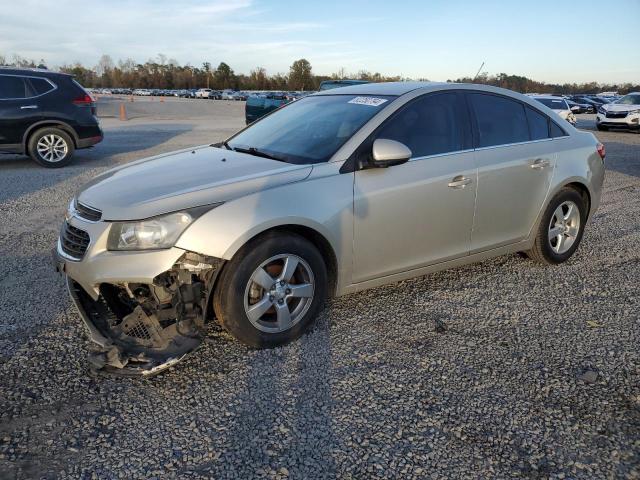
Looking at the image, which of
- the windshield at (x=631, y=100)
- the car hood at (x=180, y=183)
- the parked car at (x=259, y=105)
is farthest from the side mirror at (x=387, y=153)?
the windshield at (x=631, y=100)

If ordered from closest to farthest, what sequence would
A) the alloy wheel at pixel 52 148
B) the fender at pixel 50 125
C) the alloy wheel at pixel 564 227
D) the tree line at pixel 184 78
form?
the alloy wheel at pixel 564 227 < the fender at pixel 50 125 < the alloy wheel at pixel 52 148 < the tree line at pixel 184 78

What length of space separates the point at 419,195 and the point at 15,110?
9058 millimetres

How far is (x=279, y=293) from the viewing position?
3320 millimetres

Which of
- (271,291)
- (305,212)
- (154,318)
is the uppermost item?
(305,212)

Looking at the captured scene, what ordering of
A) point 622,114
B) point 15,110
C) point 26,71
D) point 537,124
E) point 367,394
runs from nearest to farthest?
1. point 367,394
2. point 537,124
3. point 15,110
4. point 26,71
5. point 622,114

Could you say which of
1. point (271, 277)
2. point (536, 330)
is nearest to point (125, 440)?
point (271, 277)

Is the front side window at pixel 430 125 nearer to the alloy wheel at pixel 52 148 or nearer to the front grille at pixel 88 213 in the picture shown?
the front grille at pixel 88 213

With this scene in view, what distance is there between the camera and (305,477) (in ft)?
7.49

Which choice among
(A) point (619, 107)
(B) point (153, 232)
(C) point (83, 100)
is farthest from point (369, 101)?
(A) point (619, 107)

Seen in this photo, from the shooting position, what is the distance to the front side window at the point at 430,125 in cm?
385

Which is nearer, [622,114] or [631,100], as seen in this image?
[622,114]

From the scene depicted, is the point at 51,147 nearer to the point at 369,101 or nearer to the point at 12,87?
the point at 12,87

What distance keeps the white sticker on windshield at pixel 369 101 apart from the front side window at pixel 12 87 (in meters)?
8.41

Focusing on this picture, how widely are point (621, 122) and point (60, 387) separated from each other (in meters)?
24.7
